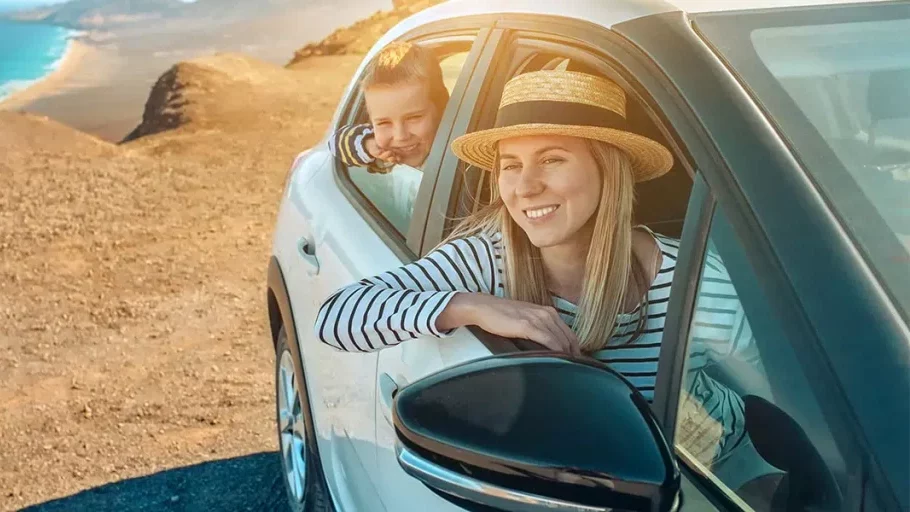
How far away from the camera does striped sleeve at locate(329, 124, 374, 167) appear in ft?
8.79

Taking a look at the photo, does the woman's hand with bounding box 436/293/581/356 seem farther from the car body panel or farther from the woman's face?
the car body panel

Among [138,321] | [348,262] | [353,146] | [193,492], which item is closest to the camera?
[348,262]

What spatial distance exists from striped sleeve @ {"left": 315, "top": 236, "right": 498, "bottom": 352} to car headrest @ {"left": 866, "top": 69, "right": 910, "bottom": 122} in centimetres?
70

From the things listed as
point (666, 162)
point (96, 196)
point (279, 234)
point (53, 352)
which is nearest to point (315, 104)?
point (96, 196)

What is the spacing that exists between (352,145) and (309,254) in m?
Result: 0.36

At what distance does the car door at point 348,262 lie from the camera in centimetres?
207

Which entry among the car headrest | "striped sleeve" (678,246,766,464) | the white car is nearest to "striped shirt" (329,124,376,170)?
the white car

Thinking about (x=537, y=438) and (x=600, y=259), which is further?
(x=600, y=259)

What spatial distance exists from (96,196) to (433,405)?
7355 millimetres

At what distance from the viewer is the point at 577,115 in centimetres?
163

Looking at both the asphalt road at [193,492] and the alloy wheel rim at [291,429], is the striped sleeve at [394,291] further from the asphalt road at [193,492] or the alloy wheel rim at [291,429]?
→ the asphalt road at [193,492]

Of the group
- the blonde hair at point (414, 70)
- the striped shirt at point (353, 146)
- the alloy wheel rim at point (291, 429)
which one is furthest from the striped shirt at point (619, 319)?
the alloy wheel rim at point (291, 429)

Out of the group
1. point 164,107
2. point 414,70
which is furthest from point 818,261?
point 164,107

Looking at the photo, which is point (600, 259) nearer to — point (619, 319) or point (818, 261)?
point (619, 319)
